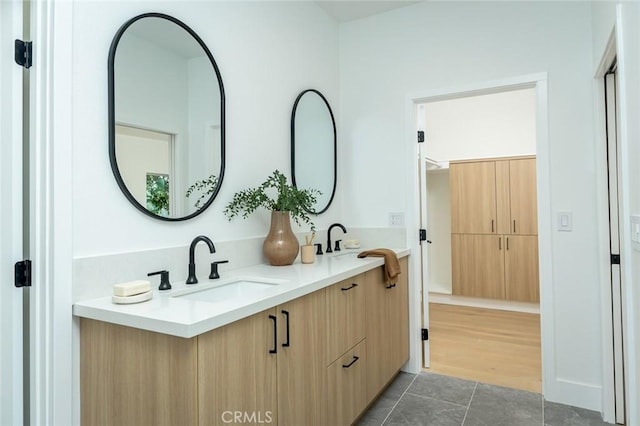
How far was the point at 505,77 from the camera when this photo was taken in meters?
2.63

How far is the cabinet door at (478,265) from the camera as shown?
4.49 m

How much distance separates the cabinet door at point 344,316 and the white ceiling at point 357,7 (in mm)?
2150

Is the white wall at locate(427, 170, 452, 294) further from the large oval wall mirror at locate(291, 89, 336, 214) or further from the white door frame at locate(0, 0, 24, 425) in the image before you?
the white door frame at locate(0, 0, 24, 425)

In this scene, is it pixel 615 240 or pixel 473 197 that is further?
pixel 473 197

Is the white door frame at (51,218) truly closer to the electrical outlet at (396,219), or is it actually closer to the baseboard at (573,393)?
the electrical outlet at (396,219)

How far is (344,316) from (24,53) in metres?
1.71

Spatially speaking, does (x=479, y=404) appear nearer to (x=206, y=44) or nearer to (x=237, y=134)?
(x=237, y=134)

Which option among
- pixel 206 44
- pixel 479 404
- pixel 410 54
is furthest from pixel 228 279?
pixel 410 54

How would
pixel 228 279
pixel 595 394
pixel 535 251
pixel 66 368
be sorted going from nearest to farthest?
pixel 66 368 < pixel 228 279 < pixel 595 394 < pixel 535 251

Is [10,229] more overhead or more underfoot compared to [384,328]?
more overhead

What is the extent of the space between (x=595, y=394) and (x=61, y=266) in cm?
294

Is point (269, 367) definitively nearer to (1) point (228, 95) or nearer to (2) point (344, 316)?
(2) point (344, 316)

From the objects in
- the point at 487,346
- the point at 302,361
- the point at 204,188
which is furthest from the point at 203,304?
the point at 487,346

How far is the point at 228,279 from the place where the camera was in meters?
1.80
